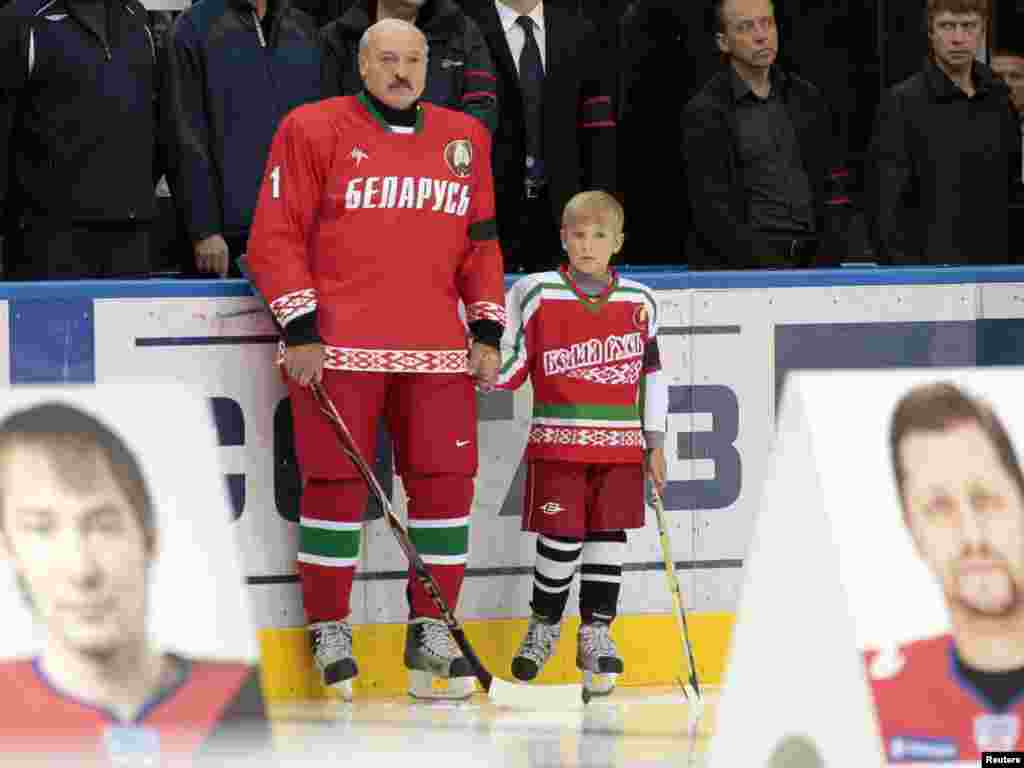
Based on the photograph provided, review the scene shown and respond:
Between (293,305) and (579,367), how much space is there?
70cm

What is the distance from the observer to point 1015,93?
632cm

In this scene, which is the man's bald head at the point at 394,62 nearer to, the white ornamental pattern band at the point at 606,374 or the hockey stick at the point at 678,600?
the white ornamental pattern band at the point at 606,374

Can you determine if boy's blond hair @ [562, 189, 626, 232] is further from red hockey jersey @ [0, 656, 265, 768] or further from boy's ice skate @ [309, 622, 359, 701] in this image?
red hockey jersey @ [0, 656, 265, 768]

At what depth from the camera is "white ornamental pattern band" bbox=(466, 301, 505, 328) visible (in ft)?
15.8

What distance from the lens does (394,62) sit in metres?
4.74

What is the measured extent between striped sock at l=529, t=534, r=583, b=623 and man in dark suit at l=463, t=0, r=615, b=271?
1.02 metres

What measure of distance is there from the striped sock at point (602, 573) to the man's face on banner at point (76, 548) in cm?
250

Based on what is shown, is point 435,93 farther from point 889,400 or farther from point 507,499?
point 889,400

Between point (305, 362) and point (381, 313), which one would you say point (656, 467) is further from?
point (305, 362)

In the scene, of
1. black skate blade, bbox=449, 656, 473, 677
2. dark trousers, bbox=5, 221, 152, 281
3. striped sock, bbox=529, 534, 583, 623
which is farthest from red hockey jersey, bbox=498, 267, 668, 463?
dark trousers, bbox=5, 221, 152, 281

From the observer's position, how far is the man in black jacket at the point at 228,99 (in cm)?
512

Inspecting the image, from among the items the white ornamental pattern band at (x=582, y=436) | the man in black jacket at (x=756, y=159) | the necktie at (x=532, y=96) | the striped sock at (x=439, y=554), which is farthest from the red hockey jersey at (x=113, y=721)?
the necktie at (x=532, y=96)

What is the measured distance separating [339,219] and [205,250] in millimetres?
515

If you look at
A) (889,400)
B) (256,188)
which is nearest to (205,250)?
(256,188)
